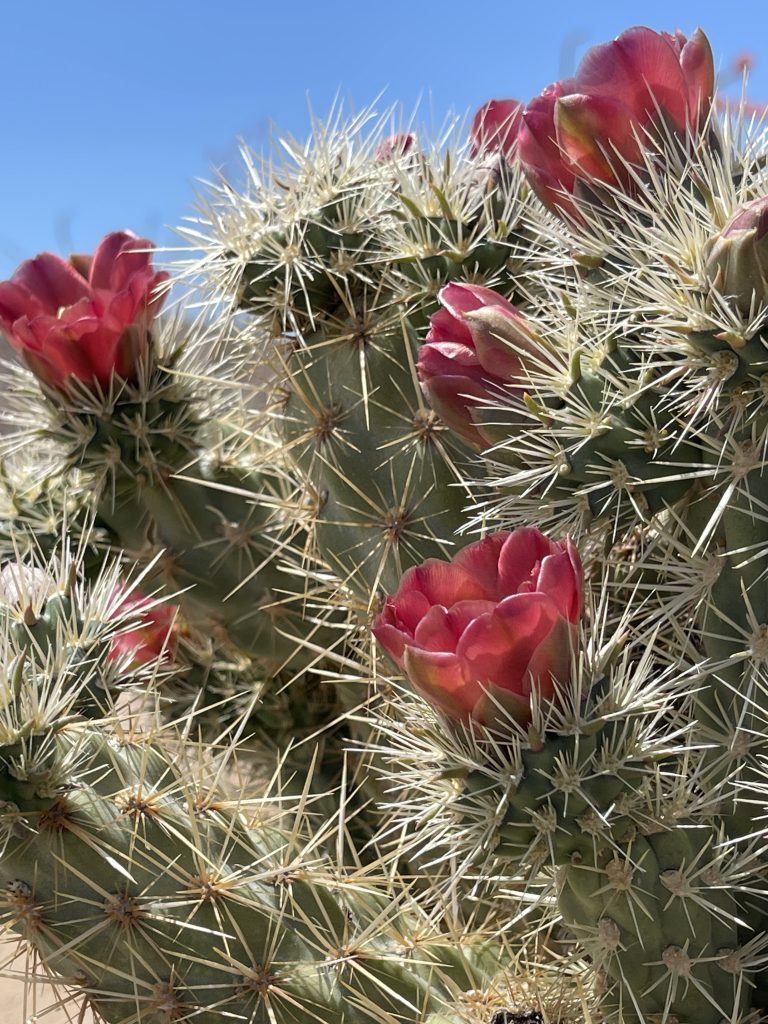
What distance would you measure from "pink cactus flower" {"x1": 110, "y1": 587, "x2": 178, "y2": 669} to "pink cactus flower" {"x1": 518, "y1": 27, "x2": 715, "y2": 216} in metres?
0.81

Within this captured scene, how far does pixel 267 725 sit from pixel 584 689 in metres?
1.31

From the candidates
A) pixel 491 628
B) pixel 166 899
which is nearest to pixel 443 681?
pixel 491 628

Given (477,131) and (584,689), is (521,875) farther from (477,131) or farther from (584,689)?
(477,131)

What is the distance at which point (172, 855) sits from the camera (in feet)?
4.19

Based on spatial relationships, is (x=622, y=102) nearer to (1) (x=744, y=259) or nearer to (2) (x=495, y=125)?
(1) (x=744, y=259)

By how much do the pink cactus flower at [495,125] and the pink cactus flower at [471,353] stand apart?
588 millimetres

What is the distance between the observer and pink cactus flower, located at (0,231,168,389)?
170cm

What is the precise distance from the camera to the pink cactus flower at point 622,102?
114cm

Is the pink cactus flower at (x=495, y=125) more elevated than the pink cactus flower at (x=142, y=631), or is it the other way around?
the pink cactus flower at (x=495, y=125)

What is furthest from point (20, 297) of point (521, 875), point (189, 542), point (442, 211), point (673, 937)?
point (673, 937)

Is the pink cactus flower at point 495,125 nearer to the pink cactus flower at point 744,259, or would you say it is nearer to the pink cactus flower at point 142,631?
the pink cactus flower at point 744,259

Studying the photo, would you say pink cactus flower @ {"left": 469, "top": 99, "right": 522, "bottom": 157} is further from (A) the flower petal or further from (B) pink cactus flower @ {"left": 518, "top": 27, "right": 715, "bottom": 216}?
(A) the flower petal

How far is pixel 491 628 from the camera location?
928 millimetres

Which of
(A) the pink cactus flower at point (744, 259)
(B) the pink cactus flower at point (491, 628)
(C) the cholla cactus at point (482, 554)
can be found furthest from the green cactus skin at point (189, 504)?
(A) the pink cactus flower at point (744, 259)
